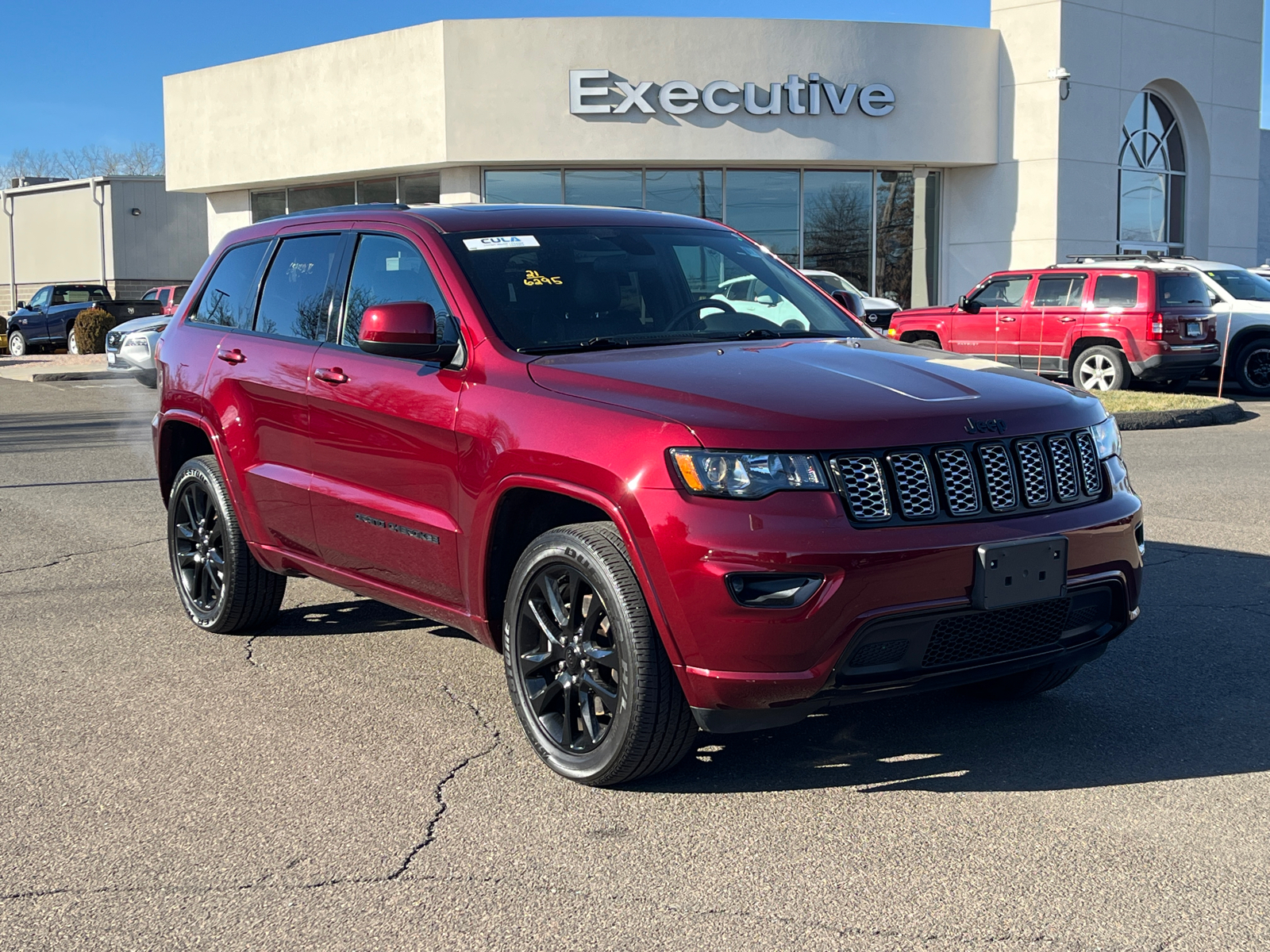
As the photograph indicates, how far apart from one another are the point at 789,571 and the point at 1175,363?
15.5 metres

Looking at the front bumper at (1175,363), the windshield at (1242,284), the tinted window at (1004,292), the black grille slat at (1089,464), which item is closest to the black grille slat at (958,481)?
the black grille slat at (1089,464)

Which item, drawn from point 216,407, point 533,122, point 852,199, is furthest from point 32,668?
point 852,199

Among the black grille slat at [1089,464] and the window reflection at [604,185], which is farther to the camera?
the window reflection at [604,185]

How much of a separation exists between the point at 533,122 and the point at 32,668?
2227 cm

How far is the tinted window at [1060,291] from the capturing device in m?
18.4

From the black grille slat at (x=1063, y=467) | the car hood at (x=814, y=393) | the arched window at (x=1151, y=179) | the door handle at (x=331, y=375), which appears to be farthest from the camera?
the arched window at (x=1151, y=179)

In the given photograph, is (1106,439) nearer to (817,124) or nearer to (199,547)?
(199,547)

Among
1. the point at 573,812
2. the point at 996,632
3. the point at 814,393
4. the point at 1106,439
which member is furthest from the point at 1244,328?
the point at 573,812

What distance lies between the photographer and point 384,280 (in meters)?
5.25

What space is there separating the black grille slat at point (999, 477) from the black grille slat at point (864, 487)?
0.38 meters

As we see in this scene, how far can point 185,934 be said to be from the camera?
10.6 feet

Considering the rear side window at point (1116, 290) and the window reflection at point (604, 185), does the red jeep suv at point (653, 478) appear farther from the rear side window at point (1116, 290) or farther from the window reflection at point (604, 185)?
the window reflection at point (604, 185)

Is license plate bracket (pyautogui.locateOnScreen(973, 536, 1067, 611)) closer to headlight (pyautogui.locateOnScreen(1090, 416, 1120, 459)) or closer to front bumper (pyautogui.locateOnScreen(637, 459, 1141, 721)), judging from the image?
front bumper (pyautogui.locateOnScreen(637, 459, 1141, 721))

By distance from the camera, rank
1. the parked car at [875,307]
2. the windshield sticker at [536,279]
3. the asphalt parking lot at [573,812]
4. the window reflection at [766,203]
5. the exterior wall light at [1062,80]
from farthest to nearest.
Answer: the window reflection at [766,203] < the exterior wall light at [1062,80] < the parked car at [875,307] < the windshield sticker at [536,279] < the asphalt parking lot at [573,812]
